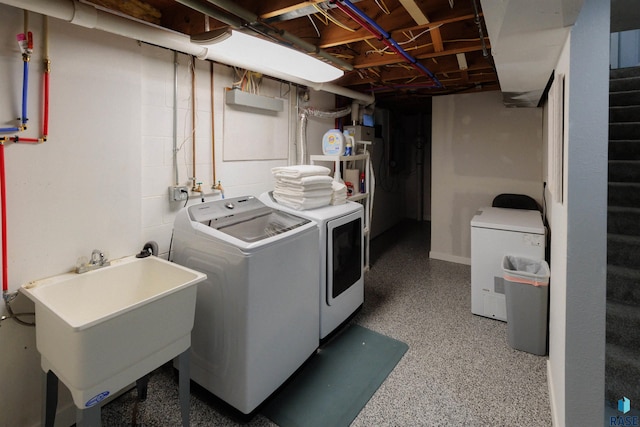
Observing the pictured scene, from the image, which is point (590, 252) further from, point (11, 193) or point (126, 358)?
point (11, 193)

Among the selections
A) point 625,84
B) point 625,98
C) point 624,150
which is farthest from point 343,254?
point 625,84

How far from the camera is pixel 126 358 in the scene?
4.49 feet

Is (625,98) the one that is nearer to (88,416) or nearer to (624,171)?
(624,171)

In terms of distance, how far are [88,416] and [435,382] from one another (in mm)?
1888

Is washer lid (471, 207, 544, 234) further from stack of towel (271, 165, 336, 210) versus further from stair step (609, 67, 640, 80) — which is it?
stair step (609, 67, 640, 80)

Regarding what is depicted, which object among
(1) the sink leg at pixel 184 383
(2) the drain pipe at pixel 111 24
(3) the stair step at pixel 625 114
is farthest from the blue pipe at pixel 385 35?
(1) the sink leg at pixel 184 383

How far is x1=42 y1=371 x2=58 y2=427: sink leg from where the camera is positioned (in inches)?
59.7

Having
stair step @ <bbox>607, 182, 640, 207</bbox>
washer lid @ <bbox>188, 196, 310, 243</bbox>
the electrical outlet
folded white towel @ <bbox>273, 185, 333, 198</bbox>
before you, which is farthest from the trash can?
the electrical outlet

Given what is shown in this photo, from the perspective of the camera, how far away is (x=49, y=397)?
60.1 inches

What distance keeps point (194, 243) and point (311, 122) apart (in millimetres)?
2259

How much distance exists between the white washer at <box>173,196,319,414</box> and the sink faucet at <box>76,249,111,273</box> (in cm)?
39

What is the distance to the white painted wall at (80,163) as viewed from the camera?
5.25ft

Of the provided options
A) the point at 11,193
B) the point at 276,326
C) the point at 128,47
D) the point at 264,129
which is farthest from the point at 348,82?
the point at 11,193

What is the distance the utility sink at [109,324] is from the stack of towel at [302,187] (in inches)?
41.3
